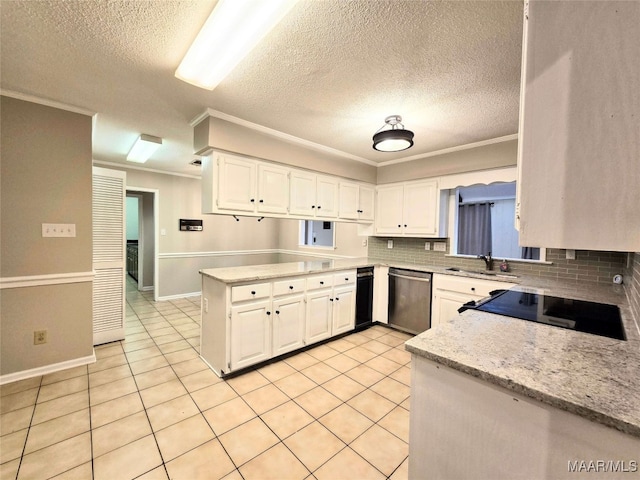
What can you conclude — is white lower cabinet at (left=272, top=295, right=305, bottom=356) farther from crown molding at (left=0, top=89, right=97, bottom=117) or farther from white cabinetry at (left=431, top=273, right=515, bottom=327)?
crown molding at (left=0, top=89, right=97, bottom=117)

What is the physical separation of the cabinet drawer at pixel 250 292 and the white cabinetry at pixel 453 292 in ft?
6.46

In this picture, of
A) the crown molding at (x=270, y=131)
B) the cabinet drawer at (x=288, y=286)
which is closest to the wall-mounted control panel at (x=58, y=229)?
the crown molding at (x=270, y=131)

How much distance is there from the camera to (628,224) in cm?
72

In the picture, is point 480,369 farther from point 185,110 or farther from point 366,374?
point 185,110

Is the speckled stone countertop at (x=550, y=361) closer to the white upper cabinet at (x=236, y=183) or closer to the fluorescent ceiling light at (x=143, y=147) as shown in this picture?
the white upper cabinet at (x=236, y=183)

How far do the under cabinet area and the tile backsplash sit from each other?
4.31 feet

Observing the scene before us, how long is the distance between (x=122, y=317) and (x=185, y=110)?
8.35 feet

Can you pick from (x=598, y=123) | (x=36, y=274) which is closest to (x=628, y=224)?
(x=598, y=123)

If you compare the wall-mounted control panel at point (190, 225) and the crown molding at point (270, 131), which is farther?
the wall-mounted control panel at point (190, 225)

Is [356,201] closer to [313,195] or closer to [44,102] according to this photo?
[313,195]

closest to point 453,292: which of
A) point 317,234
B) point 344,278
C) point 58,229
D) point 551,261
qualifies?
point 551,261

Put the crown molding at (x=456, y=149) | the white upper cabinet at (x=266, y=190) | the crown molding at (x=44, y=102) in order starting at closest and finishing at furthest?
the crown molding at (x=44, y=102) < the white upper cabinet at (x=266, y=190) < the crown molding at (x=456, y=149)

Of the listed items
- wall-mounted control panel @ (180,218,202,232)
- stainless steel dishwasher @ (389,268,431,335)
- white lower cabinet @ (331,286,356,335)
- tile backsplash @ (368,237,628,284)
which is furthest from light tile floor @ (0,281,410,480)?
wall-mounted control panel @ (180,218,202,232)

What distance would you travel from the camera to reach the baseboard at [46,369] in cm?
233
